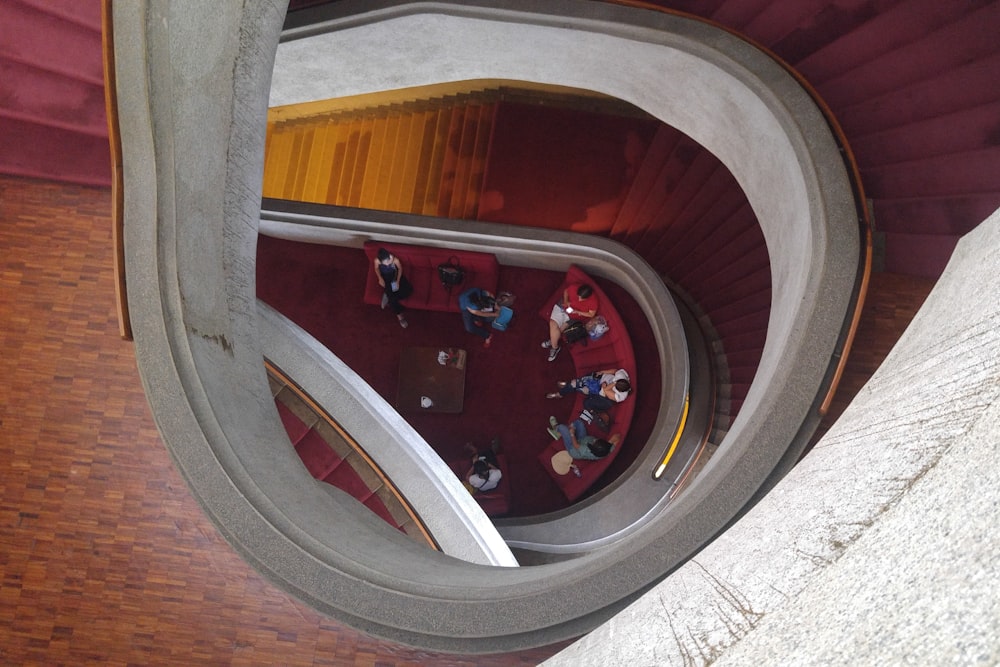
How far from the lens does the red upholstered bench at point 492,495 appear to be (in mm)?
5711

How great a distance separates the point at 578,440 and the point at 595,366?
766 millimetres

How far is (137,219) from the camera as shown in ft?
8.22

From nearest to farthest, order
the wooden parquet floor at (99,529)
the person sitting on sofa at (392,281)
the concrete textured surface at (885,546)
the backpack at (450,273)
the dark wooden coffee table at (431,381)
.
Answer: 1. the concrete textured surface at (885,546)
2. the wooden parquet floor at (99,529)
3. the person sitting on sofa at (392,281)
4. the backpack at (450,273)
5. the dark wooden coffee table at (431,381)

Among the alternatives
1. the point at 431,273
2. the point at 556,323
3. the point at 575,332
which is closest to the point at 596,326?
the point at 575,332

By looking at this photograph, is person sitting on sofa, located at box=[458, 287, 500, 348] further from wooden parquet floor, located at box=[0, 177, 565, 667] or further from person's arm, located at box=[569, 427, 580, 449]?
wooden parquet floor, located at box=[0, 177, 565, 667]

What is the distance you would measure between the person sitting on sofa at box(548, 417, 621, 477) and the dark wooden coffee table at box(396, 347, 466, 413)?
100 centimetres

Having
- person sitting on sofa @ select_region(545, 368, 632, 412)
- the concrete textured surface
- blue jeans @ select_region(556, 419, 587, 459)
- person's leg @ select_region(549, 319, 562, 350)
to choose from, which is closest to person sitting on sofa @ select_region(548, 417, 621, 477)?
blue jeans @ select_region(556, 419, 587, 459)

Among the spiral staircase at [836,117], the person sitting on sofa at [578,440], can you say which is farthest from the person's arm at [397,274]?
the spiral staircase at [836,117]

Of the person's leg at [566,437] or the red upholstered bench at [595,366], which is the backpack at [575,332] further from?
the person's leg at [566,437]

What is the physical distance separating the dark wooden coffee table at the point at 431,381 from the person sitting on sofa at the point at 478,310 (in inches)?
11.0

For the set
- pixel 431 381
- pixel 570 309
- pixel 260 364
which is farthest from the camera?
pixel 431 381

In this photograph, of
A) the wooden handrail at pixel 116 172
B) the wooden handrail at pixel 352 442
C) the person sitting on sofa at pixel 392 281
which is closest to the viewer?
the wooden handrail at pixel 116 172

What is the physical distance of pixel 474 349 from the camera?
6.05m

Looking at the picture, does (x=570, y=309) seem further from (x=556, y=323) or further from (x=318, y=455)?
(x=318, y=455)
